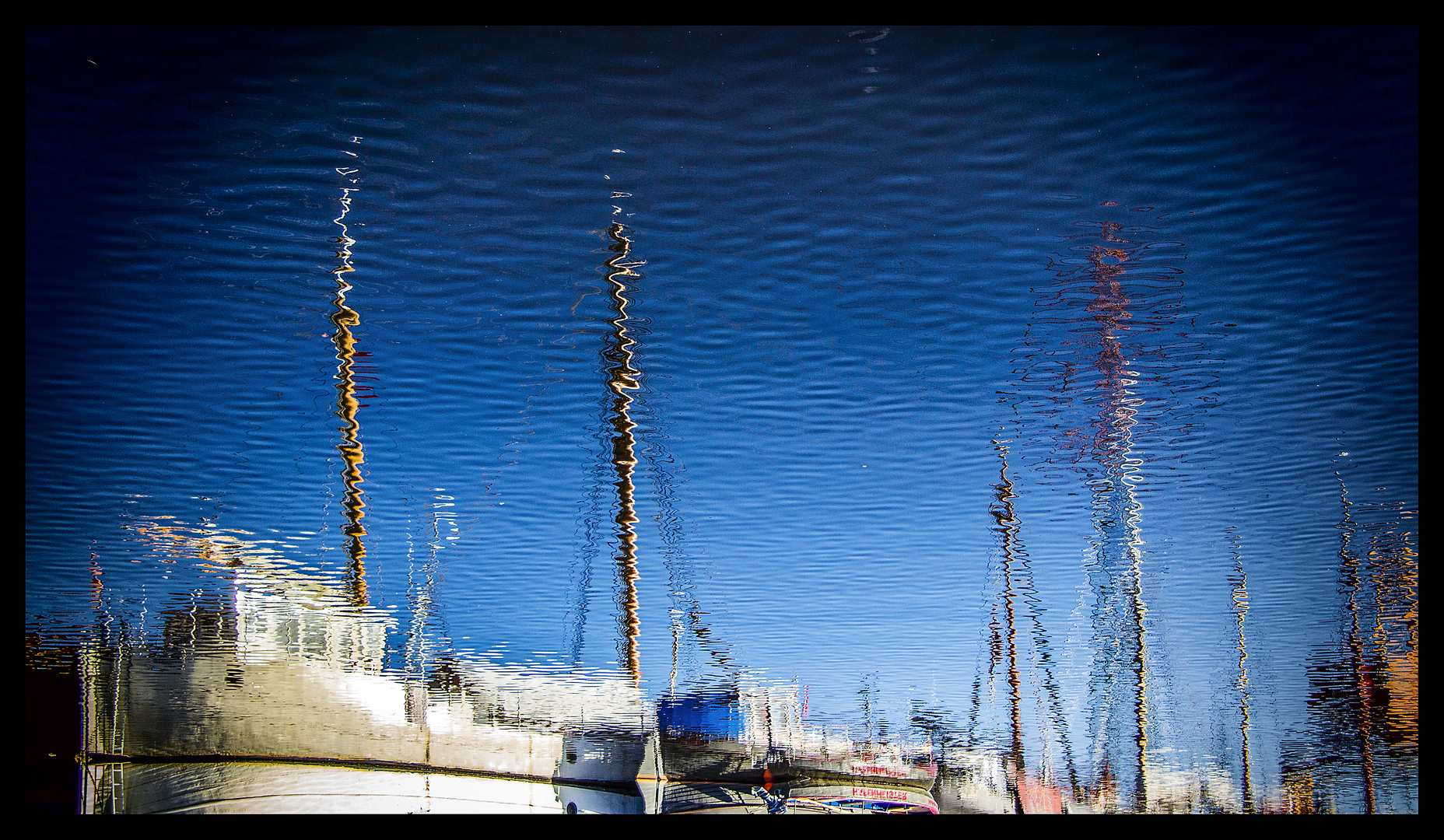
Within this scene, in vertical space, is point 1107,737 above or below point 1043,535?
below

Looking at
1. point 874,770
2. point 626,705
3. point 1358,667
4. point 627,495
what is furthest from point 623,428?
point 1358,667

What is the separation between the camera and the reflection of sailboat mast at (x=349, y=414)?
5.24 ft

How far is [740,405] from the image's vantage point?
81.4 inches

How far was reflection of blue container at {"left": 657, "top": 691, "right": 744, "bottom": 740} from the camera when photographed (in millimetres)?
2844

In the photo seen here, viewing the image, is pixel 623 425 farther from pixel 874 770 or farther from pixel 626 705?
pixel 874 770

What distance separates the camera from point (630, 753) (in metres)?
2.91

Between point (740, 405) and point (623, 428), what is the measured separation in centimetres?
37

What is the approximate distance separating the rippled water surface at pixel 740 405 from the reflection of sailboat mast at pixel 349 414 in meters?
0.01

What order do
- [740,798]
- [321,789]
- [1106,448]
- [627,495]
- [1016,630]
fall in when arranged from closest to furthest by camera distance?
[1106,448] < [627,495] < [740,798] < [1016,630] < [321,789]

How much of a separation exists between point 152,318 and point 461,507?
3.27 feet

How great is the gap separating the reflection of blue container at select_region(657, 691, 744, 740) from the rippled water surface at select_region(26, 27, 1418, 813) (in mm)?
22

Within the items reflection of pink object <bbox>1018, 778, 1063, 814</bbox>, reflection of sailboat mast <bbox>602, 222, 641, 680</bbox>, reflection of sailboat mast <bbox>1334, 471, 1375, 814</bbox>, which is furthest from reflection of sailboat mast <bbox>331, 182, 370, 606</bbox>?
reflection of sailboat mast <bbox>1334, 471, 1375, 814</bbox>
